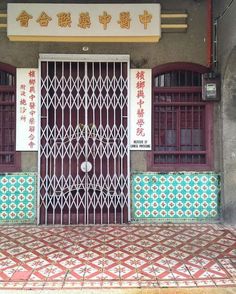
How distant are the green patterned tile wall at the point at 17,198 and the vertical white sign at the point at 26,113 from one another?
44cm

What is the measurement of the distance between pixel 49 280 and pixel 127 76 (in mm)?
2884

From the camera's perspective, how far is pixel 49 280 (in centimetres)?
275

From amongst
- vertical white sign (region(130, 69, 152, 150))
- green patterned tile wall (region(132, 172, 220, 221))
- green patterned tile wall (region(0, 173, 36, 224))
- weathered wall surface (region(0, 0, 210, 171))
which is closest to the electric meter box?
weathered wall surface (region(0, 0, 210, 171))

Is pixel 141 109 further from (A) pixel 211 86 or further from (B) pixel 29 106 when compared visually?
(B) pixel 29 106

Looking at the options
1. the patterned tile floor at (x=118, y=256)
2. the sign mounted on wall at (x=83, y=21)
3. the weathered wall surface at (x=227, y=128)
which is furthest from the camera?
the weathered wall surface at (x=227, y=128)

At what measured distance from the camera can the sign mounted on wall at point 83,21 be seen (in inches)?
169

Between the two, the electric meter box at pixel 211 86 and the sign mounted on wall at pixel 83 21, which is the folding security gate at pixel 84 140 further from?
the electric meter box at pixel 211 86

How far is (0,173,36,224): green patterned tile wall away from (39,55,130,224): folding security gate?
0.16 m

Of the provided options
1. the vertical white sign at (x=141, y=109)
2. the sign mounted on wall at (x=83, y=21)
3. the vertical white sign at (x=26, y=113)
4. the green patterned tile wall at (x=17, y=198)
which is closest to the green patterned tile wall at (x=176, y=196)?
the vertical white sign at (x=141, y=109)

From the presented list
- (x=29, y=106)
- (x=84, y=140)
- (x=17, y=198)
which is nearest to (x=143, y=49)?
(x=84, y=140)

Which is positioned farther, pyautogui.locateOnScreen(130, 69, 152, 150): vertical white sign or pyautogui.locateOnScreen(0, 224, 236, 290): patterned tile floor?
pyautogui.locateOnScreen(130, 69, 152, 150): vertical white sign

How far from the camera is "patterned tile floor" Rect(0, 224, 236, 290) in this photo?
2734 mm

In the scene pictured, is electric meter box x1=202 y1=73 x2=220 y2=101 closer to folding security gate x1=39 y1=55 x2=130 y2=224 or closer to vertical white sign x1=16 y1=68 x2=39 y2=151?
folding security gate x1=39 y1=55 x2=130 y2=224

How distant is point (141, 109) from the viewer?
4.49 m
